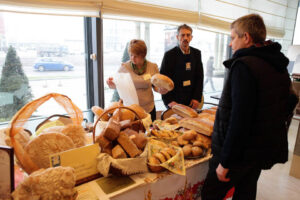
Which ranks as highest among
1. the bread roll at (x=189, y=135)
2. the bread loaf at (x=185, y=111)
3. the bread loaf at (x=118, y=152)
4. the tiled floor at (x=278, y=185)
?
the bread loaf at (x=185, y=111)

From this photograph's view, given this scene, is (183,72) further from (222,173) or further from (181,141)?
(222,173)

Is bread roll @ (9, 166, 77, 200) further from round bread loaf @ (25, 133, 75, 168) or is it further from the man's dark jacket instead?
the man's dark jacket

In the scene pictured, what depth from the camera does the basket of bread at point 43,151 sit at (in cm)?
75

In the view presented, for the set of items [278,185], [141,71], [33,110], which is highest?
[141,71]

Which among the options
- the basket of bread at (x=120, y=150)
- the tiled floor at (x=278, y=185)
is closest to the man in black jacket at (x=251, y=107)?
the basket of bread at (x=120, y=150)

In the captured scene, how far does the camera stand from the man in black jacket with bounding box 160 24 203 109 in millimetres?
2438

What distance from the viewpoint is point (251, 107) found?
1031mm

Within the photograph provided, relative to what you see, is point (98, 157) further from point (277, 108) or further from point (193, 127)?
point (277, 108)

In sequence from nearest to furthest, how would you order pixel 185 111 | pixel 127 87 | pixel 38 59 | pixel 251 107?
pixel 251 107 → pixel 127 87 → pixel 185 111 → pixel 38 59

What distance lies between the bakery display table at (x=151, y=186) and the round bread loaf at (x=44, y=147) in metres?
0.19

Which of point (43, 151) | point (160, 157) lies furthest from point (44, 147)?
point (160, 157)

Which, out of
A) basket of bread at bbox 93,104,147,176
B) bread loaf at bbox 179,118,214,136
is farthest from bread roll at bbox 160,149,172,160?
bread loaf at bbox 179,118,214,136

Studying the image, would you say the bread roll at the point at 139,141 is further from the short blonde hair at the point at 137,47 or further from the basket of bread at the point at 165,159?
the short blonde hair at the point at 137,47

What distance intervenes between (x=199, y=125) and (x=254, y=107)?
46 cm
